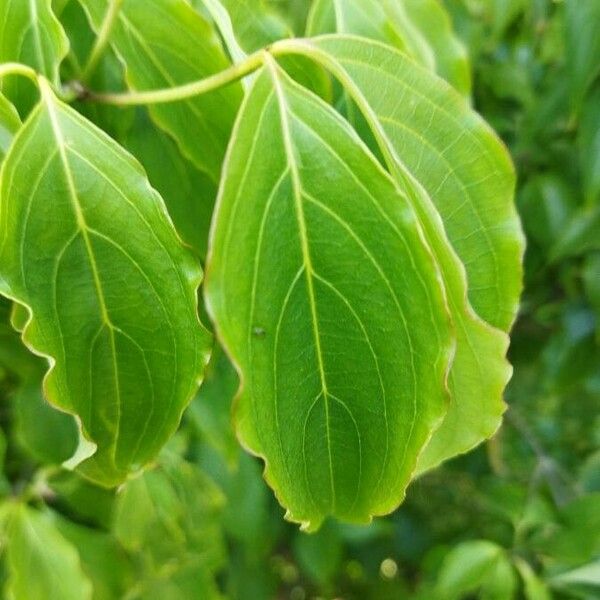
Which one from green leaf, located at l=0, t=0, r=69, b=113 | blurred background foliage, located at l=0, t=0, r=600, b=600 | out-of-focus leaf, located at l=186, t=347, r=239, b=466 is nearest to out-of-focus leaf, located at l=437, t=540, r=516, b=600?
blurred background foliage, located at l=0, t=0, r=600, b=600

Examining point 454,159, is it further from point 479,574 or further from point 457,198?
point 479,574

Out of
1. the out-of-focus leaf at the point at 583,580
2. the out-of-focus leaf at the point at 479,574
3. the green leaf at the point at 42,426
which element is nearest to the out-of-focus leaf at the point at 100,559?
the green leaf at the point at 42,426

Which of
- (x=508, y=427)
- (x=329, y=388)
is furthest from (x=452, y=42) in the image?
(x=508, y=427)

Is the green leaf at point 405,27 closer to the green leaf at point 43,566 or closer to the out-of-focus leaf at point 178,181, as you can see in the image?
the out-of-focus leaf at point 178,181

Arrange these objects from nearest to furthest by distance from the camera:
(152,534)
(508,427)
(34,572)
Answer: (34,572)
(152,534)
(508,427)

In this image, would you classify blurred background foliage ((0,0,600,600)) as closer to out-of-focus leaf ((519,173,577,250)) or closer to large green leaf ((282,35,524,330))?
out-of-focus leaf ((519,173,577,250))

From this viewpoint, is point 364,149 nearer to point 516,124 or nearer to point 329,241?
point 329,241
